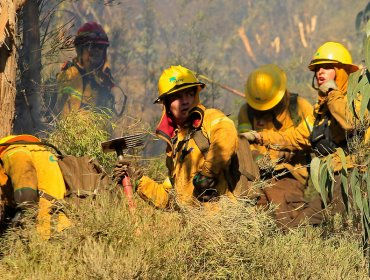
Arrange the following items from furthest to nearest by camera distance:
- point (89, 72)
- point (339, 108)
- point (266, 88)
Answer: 1. point (89, 72)
2. point (266, 88)
3. point (339, 108)

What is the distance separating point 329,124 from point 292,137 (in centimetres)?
80

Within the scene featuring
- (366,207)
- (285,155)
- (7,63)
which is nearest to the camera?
(366,207)

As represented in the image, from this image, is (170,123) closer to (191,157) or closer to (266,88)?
(191,157)

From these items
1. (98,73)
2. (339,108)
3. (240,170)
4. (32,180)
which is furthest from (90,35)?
(32,180)

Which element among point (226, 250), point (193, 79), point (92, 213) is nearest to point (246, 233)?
point (226, 250)

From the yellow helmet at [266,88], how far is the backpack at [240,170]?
1.99m

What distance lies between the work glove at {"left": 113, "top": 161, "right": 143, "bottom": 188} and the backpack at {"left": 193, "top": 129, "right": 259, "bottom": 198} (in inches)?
24.5

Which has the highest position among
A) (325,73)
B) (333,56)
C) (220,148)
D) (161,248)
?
(333,56)

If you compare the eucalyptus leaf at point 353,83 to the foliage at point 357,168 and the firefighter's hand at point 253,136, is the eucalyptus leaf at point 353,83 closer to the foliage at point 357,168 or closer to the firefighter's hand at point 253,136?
the foliage at point 357,168

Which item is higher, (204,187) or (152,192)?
(204,187)

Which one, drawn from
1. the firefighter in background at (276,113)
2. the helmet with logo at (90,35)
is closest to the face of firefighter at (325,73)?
the firefighter in background at (276,113)

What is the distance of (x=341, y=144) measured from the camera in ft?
28.9

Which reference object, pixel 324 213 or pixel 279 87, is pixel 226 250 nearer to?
pixel 324 213

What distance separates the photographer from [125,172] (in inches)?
302
